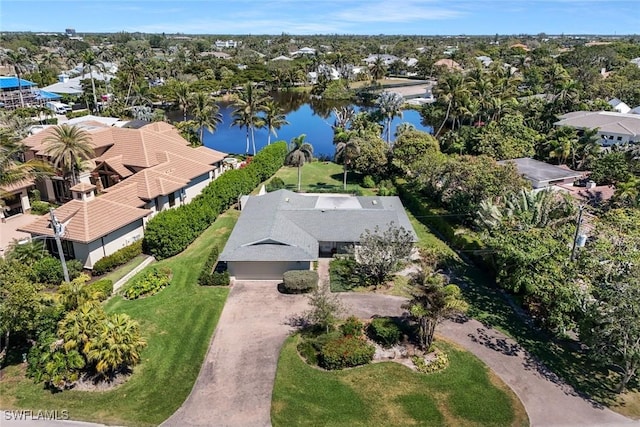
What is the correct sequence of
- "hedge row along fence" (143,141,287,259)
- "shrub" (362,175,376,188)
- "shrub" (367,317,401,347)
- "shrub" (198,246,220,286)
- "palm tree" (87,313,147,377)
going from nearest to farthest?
"palm tree" (87,313,147,377) < "shrub" (367,317,401,347) < "shrub" (198,246,220,286) < "hedge row along fence" (143,141,287,259) < "shrub" (362,175,376,188)

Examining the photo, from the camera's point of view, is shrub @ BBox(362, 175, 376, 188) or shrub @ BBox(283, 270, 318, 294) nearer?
shrub @ BBox(283, 270, 318, 294)

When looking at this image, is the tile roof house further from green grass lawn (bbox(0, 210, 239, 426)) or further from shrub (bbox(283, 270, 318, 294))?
shrub (bbox(283, 270, 318, 294))

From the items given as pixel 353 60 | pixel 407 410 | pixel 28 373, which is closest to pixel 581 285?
pixel 407 410

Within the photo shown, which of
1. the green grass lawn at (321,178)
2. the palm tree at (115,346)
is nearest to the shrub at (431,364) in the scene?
the palm tree at (115,346)

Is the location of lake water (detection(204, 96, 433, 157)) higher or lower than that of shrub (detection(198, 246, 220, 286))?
higher

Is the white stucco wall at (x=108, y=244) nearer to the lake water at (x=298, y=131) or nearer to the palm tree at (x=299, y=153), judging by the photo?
the palm tree at (x=299, y=153)

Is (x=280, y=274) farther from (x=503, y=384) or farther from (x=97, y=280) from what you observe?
(x=503, y=384)

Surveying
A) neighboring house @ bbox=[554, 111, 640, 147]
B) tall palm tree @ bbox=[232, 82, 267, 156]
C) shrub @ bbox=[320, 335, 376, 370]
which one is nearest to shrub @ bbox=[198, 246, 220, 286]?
shrub @ bbox=[320, 335, 376, 370]
